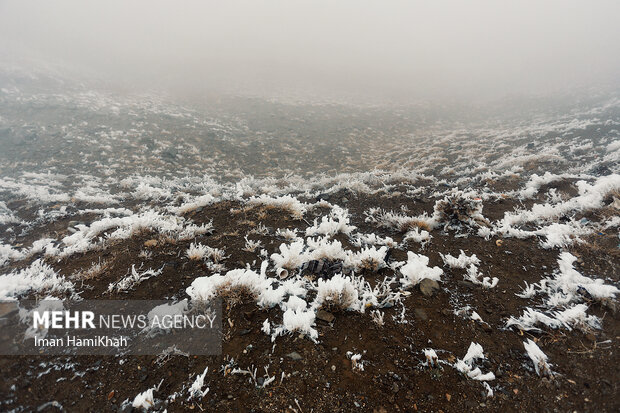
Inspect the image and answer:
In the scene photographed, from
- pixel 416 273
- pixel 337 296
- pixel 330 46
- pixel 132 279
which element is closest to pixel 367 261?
pixel 416 273

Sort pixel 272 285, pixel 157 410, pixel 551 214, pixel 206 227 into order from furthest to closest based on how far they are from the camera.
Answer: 1. pixel 206 227
2. pixel 551 214
3. pixel 272 285
4. pixel 157 410

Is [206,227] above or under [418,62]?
under

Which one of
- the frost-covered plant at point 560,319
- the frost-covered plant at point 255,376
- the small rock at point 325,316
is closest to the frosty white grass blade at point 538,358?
the frost-covered plant at point 560,319

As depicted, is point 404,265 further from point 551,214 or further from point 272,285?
point 551,214

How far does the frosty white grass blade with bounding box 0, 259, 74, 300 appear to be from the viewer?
11.4 ft

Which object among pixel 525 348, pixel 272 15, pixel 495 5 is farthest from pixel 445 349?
pixel 495 5

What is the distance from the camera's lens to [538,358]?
8.77 ft

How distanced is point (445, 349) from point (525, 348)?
86 cm

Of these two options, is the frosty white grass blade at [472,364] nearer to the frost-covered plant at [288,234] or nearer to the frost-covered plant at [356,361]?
the frost-covered plant at [356,361]

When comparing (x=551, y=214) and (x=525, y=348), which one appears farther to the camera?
(x=551, y=214)

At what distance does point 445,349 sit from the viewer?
114 inches

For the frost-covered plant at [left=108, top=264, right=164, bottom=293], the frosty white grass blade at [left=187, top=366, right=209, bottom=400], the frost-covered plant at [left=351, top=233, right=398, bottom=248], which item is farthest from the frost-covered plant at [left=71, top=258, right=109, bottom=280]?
the frost-covered plant at [left=351, top=233, right=398, bottom=248]

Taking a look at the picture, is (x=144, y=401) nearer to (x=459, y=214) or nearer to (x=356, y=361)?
(x=356, y=361)

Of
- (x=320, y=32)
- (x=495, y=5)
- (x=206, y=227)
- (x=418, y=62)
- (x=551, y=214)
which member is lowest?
(x=206, y=227)
